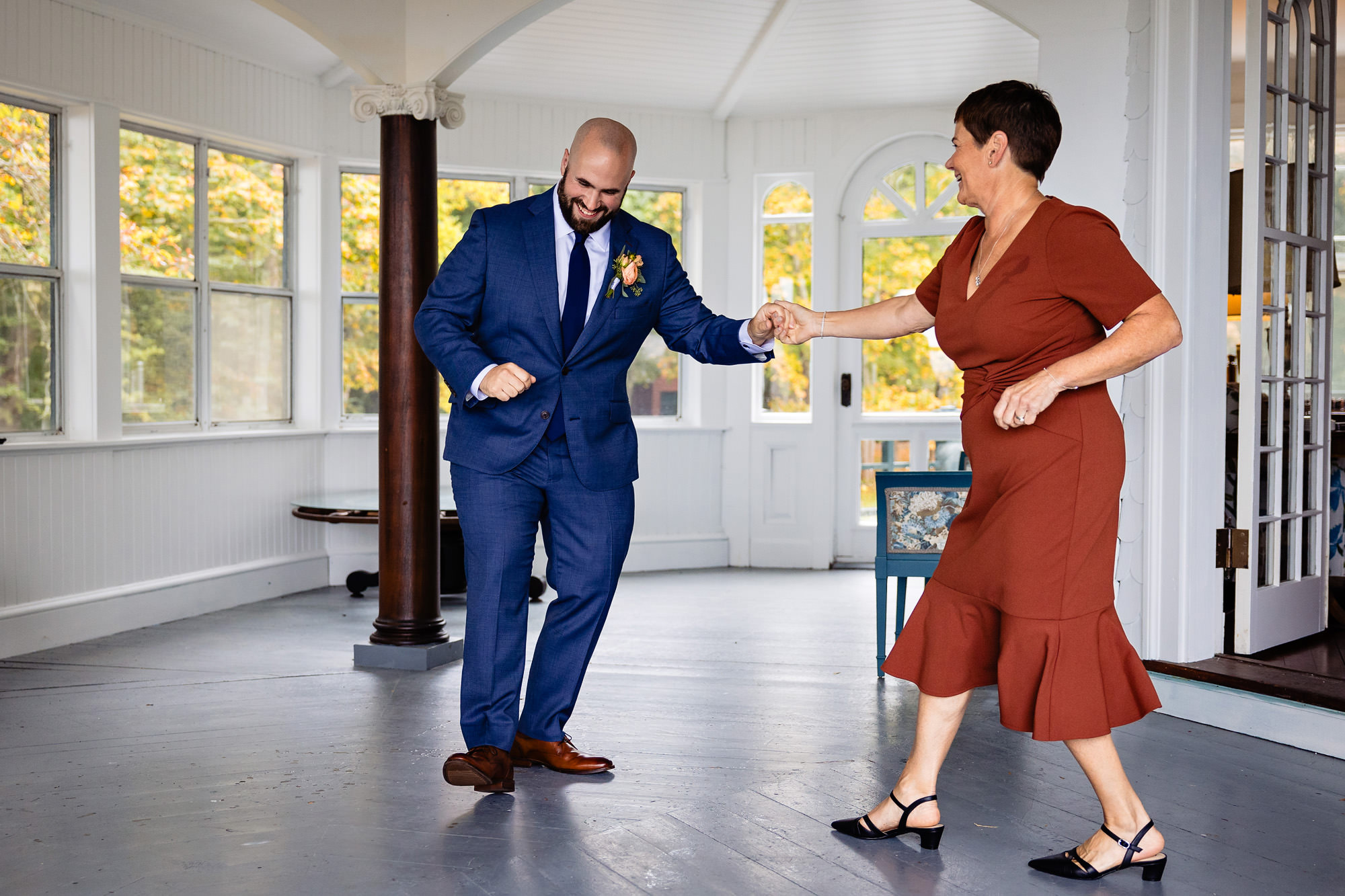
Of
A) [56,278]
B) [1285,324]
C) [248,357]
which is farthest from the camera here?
[248,357]

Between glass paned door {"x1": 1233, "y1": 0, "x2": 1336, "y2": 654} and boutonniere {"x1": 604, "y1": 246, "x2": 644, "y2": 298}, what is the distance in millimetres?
2125

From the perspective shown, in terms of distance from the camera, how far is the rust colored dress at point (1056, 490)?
2.34 m

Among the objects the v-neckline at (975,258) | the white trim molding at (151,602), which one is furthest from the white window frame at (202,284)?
the v-neckline at (975,258)

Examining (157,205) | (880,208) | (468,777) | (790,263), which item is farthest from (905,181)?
(468,777)

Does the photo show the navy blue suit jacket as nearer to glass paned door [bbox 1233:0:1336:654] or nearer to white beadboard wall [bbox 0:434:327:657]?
glass paned door [bbox 1233:0:1336:654]

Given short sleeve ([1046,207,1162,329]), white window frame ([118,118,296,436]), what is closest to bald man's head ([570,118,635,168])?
short sleeve ([1046,207,1162,329])

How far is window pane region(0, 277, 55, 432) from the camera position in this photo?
16.7 ft

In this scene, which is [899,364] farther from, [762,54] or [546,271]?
[546,271]

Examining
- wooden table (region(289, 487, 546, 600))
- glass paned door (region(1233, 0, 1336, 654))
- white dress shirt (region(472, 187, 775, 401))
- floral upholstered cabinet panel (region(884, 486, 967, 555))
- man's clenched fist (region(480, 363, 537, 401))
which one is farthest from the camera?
wooden table (region(289, 487, 546, 600))

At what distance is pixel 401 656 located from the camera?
15.1ft

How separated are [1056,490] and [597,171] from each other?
4.34 ft

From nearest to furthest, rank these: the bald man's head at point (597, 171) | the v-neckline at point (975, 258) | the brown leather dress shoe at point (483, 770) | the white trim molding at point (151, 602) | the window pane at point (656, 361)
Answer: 1. the v-neckline at point (975, 258)
2. the bald man's head at point (597, 171)
3. the brown leather dress shoe at point (483, 770)
4. the white trim molding at point (151, 602)
5. the window pane at point (656, 361)

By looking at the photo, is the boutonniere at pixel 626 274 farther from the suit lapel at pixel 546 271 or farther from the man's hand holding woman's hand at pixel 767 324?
the man's hand holding woman's hand at pixel 767 324

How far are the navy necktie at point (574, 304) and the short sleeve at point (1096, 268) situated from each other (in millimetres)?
1214
